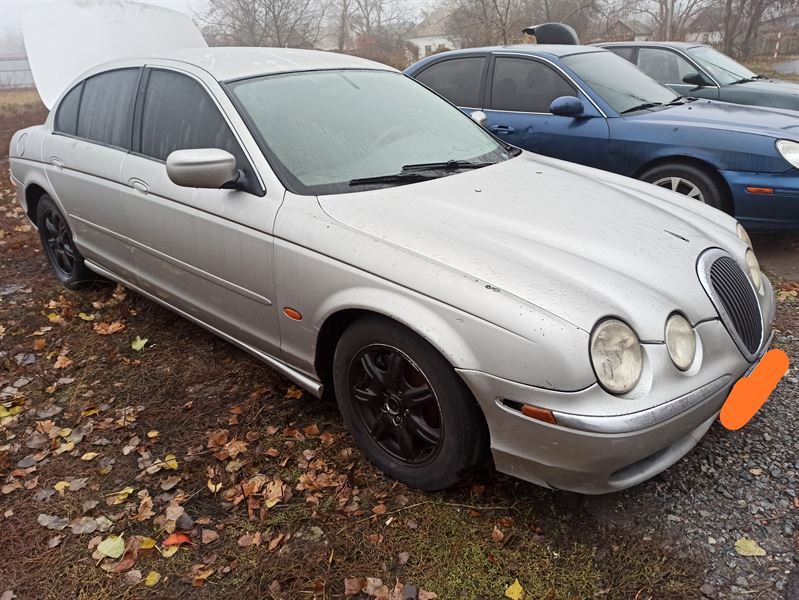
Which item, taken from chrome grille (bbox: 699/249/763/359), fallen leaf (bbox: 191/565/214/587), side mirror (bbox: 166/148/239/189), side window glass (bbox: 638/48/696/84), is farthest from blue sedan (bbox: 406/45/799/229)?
fallen leaf (bbox: 191/565/214/587)

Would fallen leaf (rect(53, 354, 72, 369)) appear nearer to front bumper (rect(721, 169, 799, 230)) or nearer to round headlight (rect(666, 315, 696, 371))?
round headlight (rect(666, 315, 696, 371))

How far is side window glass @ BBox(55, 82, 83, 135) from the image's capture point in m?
4.00

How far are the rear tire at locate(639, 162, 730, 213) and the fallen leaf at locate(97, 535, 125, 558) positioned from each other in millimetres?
4316

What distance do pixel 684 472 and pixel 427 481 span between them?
1.04 m

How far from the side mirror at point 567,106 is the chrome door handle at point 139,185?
3.30 meters

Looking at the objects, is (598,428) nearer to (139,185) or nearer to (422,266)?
(422,266)

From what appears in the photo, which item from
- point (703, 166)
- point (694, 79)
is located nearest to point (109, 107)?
point (703, 166)

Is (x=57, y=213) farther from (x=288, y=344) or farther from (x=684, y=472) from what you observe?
(x=684, y=472)

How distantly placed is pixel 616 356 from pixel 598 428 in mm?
230

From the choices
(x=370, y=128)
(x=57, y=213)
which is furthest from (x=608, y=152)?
(x=57, y=213)

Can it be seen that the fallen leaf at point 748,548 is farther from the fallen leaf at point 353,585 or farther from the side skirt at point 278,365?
the side skirt at point 278,365

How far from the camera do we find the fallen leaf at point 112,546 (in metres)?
2.25

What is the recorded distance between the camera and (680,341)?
200 cm

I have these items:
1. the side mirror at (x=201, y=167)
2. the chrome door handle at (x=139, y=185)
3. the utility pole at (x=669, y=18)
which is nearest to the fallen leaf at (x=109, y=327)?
the chrome door handle at (x=139, y=185)
